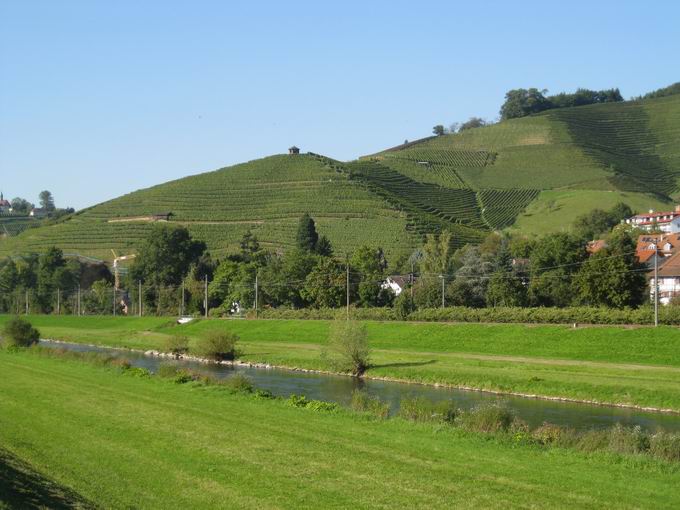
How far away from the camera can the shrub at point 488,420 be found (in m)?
26.5

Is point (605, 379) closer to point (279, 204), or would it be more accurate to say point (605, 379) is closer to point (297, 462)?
point (297, 462)

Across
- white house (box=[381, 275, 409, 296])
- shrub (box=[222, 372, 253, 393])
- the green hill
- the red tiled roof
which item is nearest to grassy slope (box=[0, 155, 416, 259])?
the green hill

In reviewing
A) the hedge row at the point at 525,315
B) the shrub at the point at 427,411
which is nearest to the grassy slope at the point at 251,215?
the hedge row at the point at 525,315

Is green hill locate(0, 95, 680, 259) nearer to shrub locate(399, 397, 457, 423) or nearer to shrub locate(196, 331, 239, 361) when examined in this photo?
shrub locate(196, 331, 239, 361)

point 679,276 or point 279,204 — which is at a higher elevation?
point 279,204

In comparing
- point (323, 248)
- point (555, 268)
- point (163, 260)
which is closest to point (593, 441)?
point (555, 268)

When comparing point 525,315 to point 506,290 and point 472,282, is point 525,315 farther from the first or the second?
point 472,282

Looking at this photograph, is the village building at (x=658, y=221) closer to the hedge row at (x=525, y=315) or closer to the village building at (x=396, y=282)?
the village building at (x=396, y=282)

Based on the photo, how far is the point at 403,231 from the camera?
145 meters

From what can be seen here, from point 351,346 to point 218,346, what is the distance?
A: 1559 cm

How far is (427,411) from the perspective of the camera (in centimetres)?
3022

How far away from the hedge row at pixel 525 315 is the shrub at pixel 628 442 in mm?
37279

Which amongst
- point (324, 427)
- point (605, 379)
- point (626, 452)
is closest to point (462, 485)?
point (626, 452)

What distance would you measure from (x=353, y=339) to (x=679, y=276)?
191 feet
